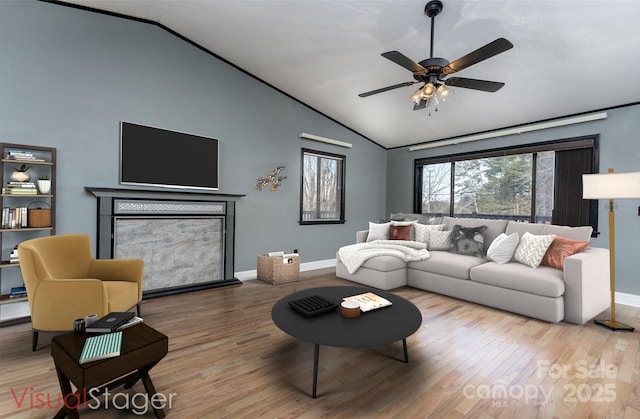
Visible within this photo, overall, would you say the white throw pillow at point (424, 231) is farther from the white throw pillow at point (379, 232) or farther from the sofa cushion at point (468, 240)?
the white throw pillow at point (379, 232)

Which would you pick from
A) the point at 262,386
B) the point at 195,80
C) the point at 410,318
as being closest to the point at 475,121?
the point at 410,318

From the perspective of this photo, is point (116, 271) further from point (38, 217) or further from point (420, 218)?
point (420, 218)

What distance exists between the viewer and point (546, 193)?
446cm

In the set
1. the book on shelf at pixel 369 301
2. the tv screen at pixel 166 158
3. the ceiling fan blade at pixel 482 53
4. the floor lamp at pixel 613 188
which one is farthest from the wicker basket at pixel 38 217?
the floor lamp at pixel 613 188

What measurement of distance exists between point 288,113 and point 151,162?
225 cm

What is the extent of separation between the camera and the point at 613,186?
2.81 metres

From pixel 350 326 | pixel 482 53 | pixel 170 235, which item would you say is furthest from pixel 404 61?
pixel 170 235

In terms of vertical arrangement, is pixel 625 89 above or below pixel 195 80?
below

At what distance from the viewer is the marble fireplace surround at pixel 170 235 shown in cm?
341

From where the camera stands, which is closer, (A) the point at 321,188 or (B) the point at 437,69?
(B) the point at 437,69

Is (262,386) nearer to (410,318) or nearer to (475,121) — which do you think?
(410,318)

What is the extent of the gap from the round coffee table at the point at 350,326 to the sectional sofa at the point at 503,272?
5.02ft

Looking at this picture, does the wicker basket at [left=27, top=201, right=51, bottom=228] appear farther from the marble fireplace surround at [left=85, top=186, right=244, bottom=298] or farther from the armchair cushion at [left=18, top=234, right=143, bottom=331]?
the armchair cushion at [left=18, top=234, right=143, bottom=331]

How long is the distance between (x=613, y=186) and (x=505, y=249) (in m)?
1.15
